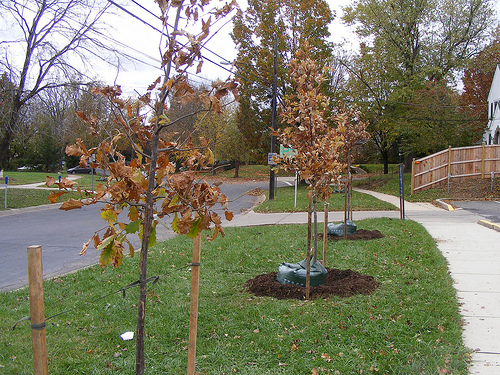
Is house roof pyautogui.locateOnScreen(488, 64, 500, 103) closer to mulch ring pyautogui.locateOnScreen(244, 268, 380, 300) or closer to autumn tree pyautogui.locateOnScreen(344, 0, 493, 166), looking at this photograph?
autumn tree pyautogui.locateOnScreen(344, 0, 493, 166)

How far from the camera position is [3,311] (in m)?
4.82

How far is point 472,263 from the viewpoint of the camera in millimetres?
7035

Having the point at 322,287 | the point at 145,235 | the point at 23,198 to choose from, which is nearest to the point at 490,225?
the point at 322,287

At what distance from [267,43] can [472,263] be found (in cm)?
1974

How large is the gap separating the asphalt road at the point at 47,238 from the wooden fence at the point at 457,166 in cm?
894

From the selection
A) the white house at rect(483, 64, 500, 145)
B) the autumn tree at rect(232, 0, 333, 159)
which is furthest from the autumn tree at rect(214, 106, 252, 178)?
the white house at rect(483, 64, 500, 145)

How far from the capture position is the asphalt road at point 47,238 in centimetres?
702

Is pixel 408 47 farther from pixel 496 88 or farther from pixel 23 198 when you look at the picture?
pixel 23 198

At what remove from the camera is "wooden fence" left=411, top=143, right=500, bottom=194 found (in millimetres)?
19531

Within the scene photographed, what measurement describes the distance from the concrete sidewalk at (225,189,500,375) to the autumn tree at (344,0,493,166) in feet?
42.2

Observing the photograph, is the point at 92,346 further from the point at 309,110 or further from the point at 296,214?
the point at 296,214

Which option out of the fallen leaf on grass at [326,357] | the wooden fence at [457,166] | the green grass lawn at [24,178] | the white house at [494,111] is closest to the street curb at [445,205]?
the wooden fence at [457,166]

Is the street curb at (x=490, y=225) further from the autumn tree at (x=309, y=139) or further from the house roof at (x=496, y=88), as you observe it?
the house roof at (x=496, y=88)

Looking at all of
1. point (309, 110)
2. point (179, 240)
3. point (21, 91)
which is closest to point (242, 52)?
point (21, 91)
